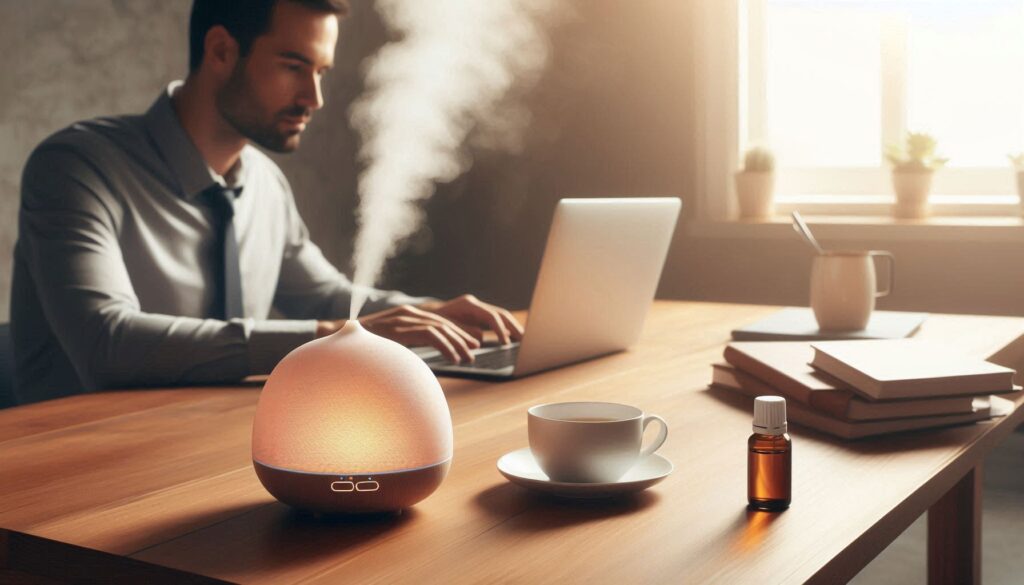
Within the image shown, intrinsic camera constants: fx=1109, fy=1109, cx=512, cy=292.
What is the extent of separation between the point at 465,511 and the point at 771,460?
24cm

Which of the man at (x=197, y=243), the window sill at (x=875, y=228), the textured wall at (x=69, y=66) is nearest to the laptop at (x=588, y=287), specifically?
the man at (x=197, y=243)

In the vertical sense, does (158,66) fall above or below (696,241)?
above

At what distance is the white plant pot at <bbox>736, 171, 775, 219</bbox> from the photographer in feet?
10.00

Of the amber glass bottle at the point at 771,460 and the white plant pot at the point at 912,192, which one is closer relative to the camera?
the amber glass bottle at the point at 771,460

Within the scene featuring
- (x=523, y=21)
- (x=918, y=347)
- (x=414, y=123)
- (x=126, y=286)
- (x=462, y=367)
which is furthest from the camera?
(x=523, y=21)

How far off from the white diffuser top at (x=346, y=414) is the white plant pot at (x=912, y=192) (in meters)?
2.33

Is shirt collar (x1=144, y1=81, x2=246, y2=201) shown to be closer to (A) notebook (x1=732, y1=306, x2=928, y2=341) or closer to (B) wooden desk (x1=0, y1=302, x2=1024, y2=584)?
(B) wooden desk (x1=0, y1=302, x2=1024, y2=584)

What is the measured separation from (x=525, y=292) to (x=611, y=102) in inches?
26.5

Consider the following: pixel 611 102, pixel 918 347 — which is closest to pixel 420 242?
pixel 611 102

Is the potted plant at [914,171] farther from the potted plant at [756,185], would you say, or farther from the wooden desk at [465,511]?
the wooden desk at [465,511]

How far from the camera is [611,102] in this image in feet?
10.8

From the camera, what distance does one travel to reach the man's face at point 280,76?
2113 mm

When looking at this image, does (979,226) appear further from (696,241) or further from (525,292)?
(525,292)

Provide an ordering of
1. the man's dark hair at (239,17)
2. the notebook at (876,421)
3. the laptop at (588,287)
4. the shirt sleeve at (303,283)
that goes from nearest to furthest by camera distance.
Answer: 1. the notebook at (876,421)
2. the laptop at (588,287)
3. the man's dark hair at (239,17)
4. the shirt sleeve at (303,283)
